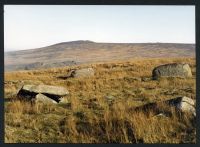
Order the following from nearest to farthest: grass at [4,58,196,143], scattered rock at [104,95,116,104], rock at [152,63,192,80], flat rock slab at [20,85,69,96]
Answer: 1. grass at [4,58,196,143]
2. flat rock slab at [20,85,69,96]
3. scattered rock at [104,95,116,104]
4. rock at [152,63,192,80]

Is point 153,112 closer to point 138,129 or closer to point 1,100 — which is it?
point 138,129

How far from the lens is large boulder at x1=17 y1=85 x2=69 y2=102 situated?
31.6 ft

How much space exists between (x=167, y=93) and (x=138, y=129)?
4.72 m

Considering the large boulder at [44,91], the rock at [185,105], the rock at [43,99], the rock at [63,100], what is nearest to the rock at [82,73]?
the rock at [63,100]

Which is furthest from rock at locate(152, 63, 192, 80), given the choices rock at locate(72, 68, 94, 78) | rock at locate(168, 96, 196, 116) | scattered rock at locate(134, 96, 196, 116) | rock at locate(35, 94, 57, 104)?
rock at locate(168, 96, 196, 116)

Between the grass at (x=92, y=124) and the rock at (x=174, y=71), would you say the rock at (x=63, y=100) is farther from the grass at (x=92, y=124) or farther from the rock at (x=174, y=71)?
the rock at (x=174, y=71)

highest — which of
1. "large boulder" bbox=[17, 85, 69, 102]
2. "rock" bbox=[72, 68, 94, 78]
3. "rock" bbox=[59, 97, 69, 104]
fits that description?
"rock" bbox=[72, 68, 94, 78]

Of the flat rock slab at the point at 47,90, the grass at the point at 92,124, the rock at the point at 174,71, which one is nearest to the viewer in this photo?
the grass at the point at 92,124

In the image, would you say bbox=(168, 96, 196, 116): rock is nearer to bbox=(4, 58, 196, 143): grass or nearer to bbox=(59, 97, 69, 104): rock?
bbox=(4, 58, 196, 143): grass

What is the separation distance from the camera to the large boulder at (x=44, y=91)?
9.62 meters

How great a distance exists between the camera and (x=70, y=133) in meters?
6.95

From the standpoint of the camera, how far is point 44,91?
31.5 ft

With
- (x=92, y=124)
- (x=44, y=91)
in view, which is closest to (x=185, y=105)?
(x=92, y=124)

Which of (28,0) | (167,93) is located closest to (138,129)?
(28,0)
